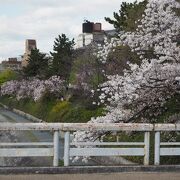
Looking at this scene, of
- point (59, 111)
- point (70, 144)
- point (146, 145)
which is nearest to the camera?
point (70, 144)

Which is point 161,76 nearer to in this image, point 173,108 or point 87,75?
point 173,108

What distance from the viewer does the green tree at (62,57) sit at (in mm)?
57725

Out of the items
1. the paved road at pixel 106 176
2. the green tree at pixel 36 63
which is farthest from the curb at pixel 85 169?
the green tree at pixel 36 63

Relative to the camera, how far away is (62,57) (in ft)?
194

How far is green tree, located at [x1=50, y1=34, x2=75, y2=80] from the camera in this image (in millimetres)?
57725

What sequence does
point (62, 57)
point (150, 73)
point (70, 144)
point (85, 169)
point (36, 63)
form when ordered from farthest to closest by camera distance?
point (36, 63) < point (62, 57) < point (150, 73) < point (70, 144) < point (85, 169)

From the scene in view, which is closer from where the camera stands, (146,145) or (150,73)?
(146,145)

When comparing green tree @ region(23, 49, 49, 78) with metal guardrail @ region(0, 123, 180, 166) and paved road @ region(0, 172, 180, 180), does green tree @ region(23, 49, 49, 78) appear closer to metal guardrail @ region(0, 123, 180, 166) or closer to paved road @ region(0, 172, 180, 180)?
metal guardrail @ region(0, 123, 180, 166)

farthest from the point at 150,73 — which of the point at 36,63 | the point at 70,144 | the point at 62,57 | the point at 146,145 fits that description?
the point at 36,63

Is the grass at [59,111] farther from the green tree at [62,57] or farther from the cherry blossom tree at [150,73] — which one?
the cherry blossom tree at [150,73]

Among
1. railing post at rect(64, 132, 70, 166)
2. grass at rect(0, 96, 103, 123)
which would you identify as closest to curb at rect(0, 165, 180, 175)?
railing post at rect(64, 132, 70, 166)

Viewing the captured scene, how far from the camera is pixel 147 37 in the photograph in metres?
14.6

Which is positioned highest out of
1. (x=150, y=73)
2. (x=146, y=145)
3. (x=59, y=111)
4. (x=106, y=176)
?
(x=150, y=73)

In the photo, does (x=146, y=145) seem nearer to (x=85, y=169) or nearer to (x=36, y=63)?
(x=85, y=169)
